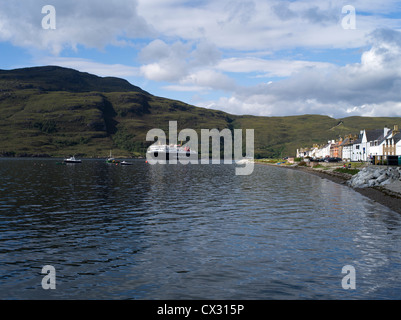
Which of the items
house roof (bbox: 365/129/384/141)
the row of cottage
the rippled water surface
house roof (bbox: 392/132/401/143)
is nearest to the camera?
the rippled water surface

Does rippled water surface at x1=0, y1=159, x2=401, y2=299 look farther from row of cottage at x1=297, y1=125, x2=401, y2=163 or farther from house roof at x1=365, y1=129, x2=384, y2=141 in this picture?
house roof at x1=365, y1=129, x2=384, y2=141

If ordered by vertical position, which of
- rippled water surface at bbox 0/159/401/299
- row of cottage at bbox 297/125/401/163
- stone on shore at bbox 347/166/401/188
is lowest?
rippled water surface at bbox 0/159/401/299

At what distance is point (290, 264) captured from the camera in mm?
18172

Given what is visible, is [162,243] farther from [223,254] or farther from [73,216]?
[73,216]

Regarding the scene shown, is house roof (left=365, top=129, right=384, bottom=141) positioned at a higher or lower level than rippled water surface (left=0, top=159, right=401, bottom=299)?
higher

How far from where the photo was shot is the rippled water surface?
15.0 meters

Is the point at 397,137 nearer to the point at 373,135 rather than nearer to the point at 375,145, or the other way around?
the point at 375,145

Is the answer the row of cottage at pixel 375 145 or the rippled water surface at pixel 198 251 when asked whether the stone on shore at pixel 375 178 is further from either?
the row of cottage at pixel 375 145

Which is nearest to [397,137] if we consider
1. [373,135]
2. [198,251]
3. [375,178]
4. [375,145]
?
[375,145]

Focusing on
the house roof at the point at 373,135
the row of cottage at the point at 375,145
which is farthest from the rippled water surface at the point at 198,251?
the house roof at the point at 373,135

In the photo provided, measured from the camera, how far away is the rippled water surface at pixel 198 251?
49.3 ft

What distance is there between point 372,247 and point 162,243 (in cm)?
1222

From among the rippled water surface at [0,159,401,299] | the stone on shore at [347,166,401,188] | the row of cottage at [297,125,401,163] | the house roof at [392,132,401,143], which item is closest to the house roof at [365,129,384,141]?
the row of cottage at [297,125,401,163]

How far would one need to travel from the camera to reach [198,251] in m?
20.7
